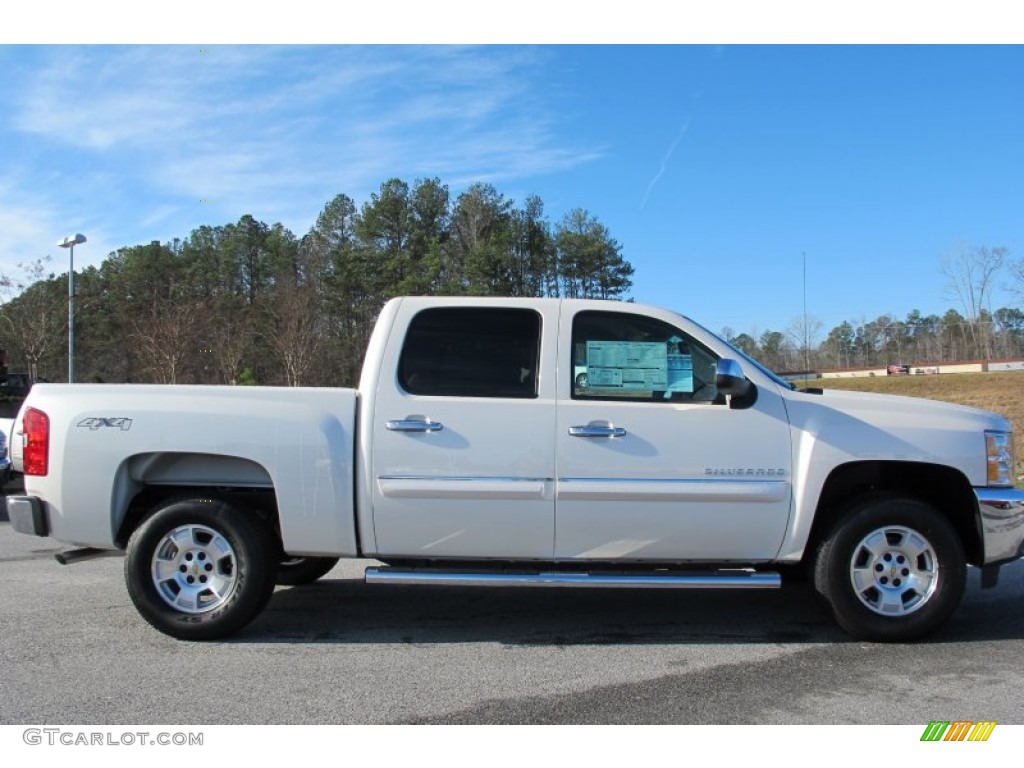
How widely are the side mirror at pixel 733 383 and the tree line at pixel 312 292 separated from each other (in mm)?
22309

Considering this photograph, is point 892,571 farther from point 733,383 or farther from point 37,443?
point 37,443

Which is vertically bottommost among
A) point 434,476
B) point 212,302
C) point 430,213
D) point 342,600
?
point 342,600

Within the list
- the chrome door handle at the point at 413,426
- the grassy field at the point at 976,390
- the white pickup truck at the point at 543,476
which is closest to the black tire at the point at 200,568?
the white pickup truck at the point at 543,476

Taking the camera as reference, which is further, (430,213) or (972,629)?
(430,213)

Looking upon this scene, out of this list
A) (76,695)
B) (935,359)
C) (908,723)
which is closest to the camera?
(908,723)

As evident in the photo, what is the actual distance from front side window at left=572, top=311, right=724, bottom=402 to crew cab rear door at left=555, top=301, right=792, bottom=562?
0.5 inches

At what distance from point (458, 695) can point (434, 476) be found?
1.21 m

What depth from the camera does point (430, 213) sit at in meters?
39.4

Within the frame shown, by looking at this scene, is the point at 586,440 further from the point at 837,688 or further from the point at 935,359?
the point at 935,359

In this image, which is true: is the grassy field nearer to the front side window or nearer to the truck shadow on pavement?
the truck shadow on pavement

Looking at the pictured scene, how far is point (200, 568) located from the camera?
16.1 feet

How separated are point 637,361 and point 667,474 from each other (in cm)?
70

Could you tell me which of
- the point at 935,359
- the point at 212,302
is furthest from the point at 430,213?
the point at 935,359

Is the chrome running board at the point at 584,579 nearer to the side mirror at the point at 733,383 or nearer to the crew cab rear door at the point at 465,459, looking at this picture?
the crew cab rear door at the point at 465,459
